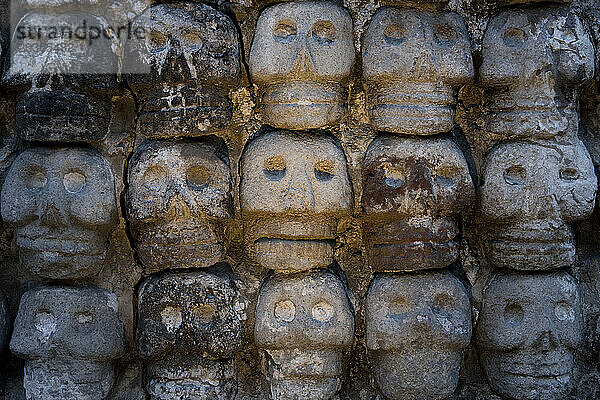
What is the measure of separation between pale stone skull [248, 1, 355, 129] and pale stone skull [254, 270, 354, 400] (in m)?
0.43

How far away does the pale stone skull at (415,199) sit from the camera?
2119mm

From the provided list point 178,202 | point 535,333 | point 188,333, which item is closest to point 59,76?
point 178,202

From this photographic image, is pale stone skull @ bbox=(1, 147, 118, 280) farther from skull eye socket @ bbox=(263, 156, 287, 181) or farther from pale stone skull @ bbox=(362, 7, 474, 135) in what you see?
pale stone skull @ bbox=(362, 7, 474, 135)

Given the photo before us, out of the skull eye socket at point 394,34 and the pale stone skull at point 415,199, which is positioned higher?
the skull eye socket at point 394,34

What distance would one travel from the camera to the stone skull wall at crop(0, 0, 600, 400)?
6.93 ft

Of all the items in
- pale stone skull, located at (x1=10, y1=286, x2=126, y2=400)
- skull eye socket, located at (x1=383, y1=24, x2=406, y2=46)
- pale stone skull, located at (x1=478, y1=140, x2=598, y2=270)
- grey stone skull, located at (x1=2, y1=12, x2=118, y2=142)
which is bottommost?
pale stone skull, located at (x1=10, y1=286, x2=126, y2=400)

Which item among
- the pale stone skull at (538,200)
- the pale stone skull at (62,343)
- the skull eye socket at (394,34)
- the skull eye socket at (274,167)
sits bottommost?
the pale stone skull at (62,343)

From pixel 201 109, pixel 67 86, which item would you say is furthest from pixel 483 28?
pixel 67 86

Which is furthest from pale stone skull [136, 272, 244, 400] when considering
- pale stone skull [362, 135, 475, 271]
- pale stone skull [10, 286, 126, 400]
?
pale stone skull [362, 135, 475, 271]

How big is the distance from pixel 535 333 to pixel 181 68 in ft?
3.82

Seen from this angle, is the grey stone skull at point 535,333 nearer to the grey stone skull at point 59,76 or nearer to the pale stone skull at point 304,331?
the pale stone skull at point 304,331

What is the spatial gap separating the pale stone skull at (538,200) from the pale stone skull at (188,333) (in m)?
0.75

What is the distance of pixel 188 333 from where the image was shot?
2.13m

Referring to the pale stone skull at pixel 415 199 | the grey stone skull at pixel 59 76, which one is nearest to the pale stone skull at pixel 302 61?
the pale stone skull at pixel 415 199
